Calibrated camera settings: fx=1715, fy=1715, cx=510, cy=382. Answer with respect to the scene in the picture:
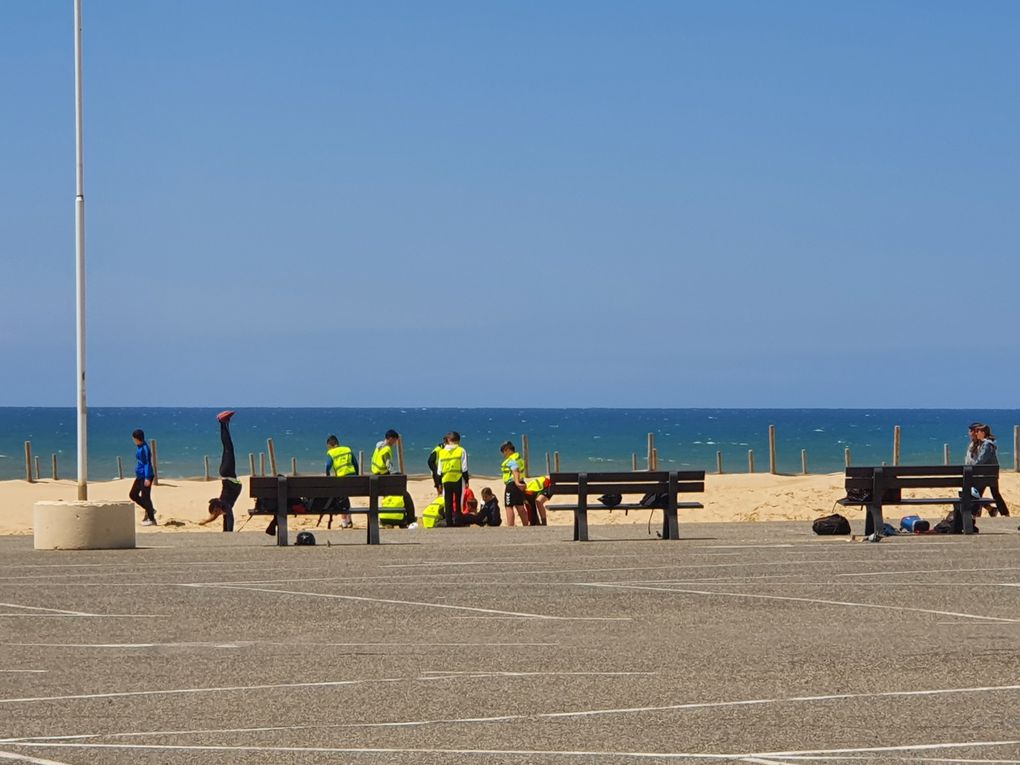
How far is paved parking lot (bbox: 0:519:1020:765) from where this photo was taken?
7.56 m

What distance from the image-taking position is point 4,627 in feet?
39.3

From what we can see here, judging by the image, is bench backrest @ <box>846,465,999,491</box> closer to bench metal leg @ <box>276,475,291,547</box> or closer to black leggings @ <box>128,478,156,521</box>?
bench metal leg @ <box>276,475,291,547</box>

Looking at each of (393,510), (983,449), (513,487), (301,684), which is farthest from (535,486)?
(301,684)

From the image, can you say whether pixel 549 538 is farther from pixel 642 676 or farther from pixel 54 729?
pixel 54 729

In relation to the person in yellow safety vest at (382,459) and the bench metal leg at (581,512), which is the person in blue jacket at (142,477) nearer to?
the person in yellow safety vest at (382,459)

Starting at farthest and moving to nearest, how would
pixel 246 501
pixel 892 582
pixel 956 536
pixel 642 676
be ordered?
pixel 246 501 → pixel 956 536 → pixel 892 582 → pixel 642 676

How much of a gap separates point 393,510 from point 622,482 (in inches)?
159

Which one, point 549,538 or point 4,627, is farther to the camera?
point 549,538

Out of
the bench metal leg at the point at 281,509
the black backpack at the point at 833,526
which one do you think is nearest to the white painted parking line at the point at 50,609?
the bench metal leg at the point at 281,509

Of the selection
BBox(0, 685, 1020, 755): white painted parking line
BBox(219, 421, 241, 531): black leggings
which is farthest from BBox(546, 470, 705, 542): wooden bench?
BBox(0, 685, 1020, 755): white painted parking line

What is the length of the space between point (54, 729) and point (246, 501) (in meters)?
32.7

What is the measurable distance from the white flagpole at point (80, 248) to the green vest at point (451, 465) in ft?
20.4

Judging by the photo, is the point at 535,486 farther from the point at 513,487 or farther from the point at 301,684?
the point at 301,684

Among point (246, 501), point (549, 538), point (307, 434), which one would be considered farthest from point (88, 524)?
point (307, 434)
